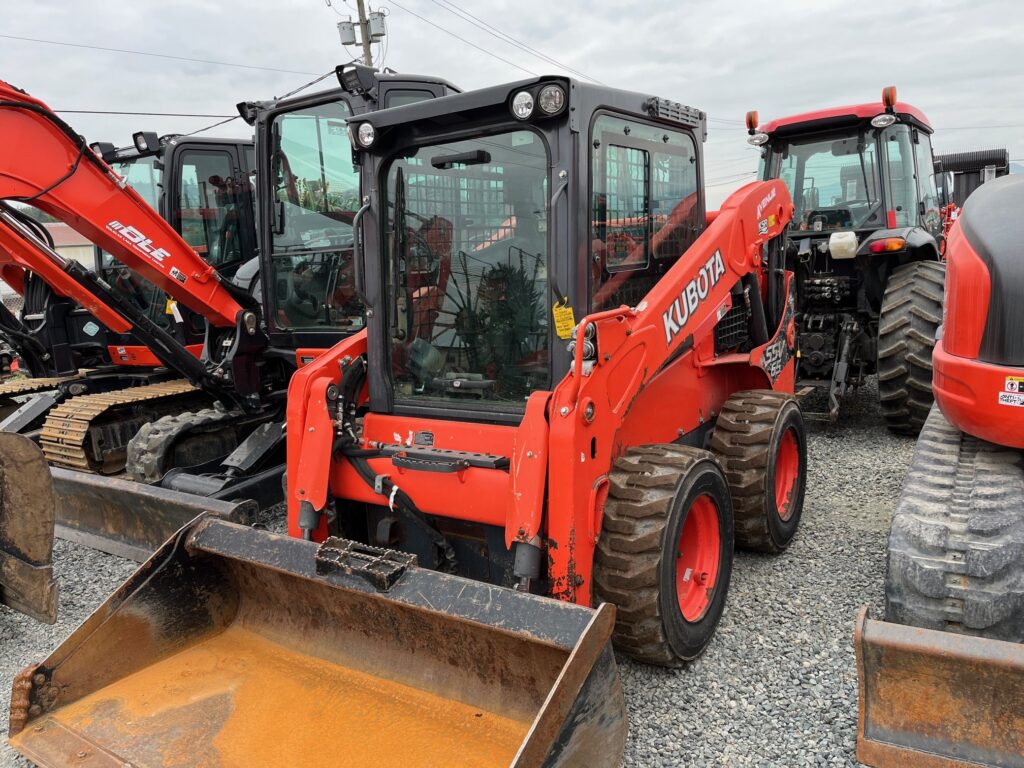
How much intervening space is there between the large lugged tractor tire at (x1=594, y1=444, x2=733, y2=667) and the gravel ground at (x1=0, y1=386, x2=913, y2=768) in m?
0.17

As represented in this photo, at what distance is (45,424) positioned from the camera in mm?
5863

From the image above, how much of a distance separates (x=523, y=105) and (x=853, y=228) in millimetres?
4819

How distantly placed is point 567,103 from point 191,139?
194 inches

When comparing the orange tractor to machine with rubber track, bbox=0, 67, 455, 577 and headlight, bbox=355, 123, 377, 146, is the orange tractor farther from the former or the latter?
machine with rubber track, bbox=0, 67, 455, 577

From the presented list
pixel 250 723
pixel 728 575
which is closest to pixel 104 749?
pixel 250 723

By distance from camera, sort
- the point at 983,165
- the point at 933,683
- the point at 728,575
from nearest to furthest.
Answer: the point at 933,683, the point at 728,575, the point at 983,165

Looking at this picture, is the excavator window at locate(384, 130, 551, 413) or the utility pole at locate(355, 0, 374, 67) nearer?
the excavator window at locate(384, 130, 551, 413)

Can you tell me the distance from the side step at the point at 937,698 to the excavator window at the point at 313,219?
161 inches

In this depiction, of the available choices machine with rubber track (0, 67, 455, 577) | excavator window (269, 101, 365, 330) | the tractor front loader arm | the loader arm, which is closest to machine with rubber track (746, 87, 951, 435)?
the tractor front loader arm

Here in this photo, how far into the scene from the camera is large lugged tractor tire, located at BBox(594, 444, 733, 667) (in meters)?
2.72

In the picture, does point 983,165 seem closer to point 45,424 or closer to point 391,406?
point 391,406

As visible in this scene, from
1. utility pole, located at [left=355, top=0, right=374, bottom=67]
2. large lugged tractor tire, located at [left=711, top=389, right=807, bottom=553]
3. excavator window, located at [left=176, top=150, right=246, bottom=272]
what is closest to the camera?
large lugged tractor tire, located at [left=711, top=389, right=807, bottom=553]

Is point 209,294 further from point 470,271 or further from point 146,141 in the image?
point 470,271

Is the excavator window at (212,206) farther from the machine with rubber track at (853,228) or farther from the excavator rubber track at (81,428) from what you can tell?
the machine with rubber track at (853,228)
